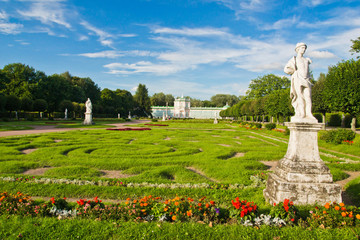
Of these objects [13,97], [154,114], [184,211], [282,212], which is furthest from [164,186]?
[154,114]

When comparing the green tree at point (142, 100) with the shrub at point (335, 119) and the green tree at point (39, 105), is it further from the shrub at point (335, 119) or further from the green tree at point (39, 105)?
the shrub at point (335, 119)

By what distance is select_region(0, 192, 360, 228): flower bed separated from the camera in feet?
12.4

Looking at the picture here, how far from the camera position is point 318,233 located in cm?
352

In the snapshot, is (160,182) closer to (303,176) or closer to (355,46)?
(303,176)

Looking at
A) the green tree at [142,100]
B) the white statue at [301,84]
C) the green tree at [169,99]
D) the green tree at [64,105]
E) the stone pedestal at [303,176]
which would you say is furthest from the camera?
the green tree at [169,99]

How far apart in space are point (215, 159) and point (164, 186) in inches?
154

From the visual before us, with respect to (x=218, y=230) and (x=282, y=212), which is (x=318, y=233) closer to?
(x=282, y=212)

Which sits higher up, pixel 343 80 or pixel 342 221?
pixel 343 80

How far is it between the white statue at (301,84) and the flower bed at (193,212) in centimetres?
203

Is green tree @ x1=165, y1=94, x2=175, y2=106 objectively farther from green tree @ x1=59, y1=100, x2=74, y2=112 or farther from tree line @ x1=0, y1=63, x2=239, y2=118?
green tree @ x1=59, y1=100, x2=74, y2=112

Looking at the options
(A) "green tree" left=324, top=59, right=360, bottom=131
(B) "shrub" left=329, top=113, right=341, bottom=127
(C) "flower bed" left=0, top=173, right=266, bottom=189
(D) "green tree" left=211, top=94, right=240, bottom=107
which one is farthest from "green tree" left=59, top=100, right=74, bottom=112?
(D) "green tree" left=211, top=94, right=240, bottom=107

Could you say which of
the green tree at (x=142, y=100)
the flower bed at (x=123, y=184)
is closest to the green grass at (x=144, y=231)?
the flower bed at (x=123, y=184)

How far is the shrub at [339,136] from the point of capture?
1362cm

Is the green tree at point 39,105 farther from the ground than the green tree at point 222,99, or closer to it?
closer to it
